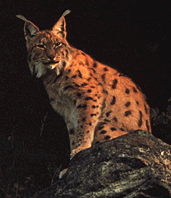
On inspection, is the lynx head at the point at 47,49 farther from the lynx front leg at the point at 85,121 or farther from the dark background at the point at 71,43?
the dark background at the point at 71,43

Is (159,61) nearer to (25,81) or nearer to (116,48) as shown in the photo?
(116,48)

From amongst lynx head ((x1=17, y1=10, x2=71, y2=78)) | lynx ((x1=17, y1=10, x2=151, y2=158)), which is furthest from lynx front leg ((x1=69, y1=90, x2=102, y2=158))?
lynx head ((x1=17, y1=10, x2=71, y2=78))

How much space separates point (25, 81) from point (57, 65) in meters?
1.32

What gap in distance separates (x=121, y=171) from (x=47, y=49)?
220 centimetres

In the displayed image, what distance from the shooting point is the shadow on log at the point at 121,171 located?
2.85 meters

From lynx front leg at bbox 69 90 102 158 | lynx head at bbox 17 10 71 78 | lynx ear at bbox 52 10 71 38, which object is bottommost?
lynx front leg at bbox 69 90 102 158

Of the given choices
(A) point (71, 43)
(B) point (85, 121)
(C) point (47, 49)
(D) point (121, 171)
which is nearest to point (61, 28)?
(C) point (47, 49)

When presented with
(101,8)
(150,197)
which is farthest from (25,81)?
(150,197)

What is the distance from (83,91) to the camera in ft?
15.0

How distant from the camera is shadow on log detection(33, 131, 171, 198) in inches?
112

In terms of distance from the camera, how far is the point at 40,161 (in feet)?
18.1

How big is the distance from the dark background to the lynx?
18.6 inches

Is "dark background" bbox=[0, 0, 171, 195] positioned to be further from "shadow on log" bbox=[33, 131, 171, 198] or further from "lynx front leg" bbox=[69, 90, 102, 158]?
"shadow on log" bbox=[33, 131, 171, 198]

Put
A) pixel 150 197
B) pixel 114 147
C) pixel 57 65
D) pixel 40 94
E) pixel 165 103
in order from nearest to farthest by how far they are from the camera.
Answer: pixel 150 197
pixel 114 147
pixel 57 65
pixel 165 103
pixel 40 94
